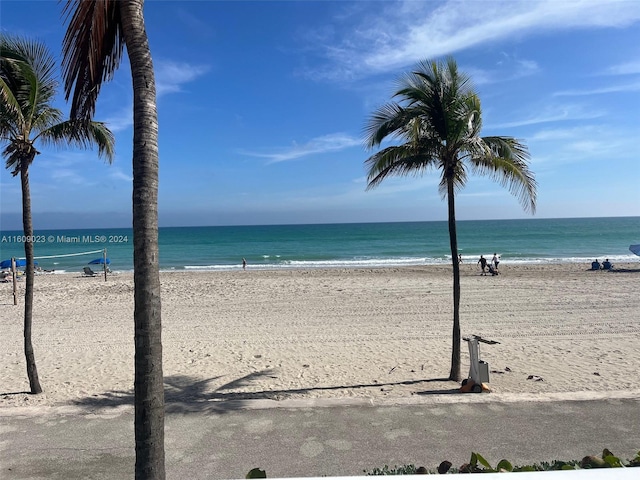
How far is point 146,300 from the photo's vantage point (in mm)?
2545

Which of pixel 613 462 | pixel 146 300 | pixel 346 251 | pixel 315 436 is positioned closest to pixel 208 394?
pixel 315 436

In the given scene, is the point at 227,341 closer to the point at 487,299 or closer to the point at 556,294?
the point at 487,299

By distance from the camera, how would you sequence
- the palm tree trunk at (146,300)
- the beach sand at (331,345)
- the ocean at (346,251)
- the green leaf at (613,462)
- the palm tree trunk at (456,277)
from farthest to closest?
1. the ocean at (346,251)
2. the palm tree trunk at (456,277)
3. the beach sand at (331,345)
4. the green leaf at (613,462)
5. the palm tree trunk at (146,300)

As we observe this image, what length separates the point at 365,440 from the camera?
441 cm

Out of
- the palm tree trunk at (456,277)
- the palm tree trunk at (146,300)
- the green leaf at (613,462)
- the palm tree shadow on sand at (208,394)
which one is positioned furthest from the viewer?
the palm tree trunk at (456,277)

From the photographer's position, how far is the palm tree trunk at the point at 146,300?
8.31ft

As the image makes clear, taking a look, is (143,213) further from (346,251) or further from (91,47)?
(346,251)

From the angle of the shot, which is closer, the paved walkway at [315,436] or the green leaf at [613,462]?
the green leaf at [613,462]

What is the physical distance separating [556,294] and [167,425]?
1603 centimetres

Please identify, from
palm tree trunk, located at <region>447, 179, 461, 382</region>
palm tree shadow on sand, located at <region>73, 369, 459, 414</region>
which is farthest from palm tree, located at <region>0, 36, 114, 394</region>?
palm tree trunk, located at <region>447, 179, 461, 382</region>

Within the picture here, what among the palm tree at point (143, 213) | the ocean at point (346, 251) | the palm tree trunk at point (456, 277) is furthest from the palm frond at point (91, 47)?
the ocean at point (346, 251)

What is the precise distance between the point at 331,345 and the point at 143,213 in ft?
24.1

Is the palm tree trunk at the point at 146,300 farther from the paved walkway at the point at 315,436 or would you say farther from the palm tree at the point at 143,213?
the paved walkway at the point at 315,436

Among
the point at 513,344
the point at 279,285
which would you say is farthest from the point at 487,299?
the point at 279,285
